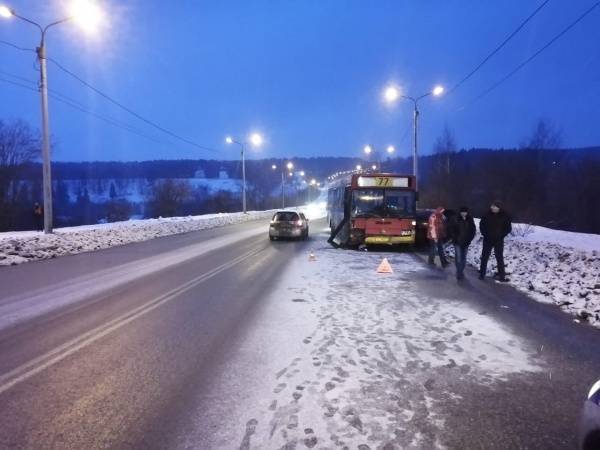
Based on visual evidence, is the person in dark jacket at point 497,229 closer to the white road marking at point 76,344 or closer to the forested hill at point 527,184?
the white road marking at point 76,344

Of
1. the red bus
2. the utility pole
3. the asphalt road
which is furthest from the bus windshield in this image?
the utility pole

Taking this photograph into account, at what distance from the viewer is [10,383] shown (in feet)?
17.5

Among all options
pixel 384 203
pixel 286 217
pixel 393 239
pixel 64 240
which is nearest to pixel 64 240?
pixel 64 240

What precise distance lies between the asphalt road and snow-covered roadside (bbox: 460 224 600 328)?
0.52m

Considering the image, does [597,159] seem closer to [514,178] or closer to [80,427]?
[514,178]

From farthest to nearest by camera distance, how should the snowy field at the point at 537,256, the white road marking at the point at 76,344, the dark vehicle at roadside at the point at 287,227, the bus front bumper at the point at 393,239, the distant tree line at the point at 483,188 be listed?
the distant tree line at the point at 483,188
the dark vehicle at roadside at the point at 287,227
the bus front bumper at the point at 393,239
the snowy field at the point at 537,256
the white road marking at the point at 76,344

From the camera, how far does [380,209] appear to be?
2017 centimetres

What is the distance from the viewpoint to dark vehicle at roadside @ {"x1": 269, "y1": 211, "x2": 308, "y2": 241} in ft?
83.5

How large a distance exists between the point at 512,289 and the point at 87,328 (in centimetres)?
841

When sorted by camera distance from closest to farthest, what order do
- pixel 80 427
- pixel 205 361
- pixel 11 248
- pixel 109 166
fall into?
pixel 80 427
pixel 205 361
pixel 11 248
pixel 109 166

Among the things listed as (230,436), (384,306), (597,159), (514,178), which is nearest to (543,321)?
(384,306)

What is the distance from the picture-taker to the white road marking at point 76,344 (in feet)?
18.1

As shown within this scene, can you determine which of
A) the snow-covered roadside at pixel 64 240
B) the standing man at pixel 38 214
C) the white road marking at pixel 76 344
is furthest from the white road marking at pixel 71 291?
the standing man at pixel 38 214

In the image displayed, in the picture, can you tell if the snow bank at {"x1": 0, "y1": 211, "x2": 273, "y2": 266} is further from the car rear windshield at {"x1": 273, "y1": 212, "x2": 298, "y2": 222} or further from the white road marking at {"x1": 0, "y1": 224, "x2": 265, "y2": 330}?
the car rear windshield at {"x1": 273, "y1": 212, "x2": 298, "y2": 222}
